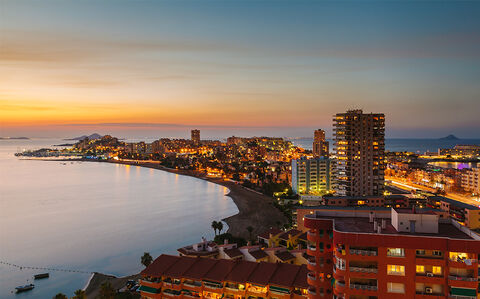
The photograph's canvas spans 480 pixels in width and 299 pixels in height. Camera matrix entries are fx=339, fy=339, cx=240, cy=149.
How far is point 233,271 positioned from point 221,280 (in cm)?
36

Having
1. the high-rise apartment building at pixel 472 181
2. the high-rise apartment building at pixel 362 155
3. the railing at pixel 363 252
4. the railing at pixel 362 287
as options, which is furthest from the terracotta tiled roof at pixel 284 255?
the high-rise apartment building at pixel 472 181

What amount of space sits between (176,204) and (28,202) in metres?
11.1

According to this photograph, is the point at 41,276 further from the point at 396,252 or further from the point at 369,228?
the point at 396,252

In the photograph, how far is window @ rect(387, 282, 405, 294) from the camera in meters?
4.45

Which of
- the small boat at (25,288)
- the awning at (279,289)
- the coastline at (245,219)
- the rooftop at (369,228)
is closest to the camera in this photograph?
the rooftop at (369,228)

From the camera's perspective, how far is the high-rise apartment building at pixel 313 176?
2530 cm

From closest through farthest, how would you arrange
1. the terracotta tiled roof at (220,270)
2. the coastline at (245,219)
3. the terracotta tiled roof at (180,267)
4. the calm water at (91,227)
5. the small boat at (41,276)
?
the terracotta tiled roof at (220,270) → the terracotta tiled roof at (180,267) → the coastline at (245,219) → the small boat at (41,276) → the calm water at (91,227)

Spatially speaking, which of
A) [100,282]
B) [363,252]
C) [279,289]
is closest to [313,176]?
[100,282]

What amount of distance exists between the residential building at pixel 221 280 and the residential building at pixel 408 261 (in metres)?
2.11

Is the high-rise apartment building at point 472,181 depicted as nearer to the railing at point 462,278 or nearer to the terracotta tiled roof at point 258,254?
the terracotta tiled roof at point 258,254

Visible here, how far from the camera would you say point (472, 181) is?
2653cm

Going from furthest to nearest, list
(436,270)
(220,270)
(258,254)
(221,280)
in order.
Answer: (258,254)
(220,270)
(221,280)
(436,270)

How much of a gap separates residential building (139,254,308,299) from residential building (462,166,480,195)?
24201 mm

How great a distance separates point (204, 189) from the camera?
1336 inches
